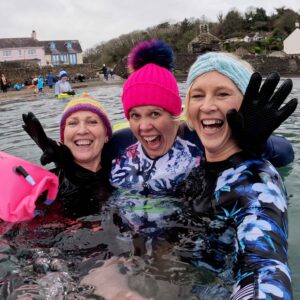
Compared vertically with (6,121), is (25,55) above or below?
above

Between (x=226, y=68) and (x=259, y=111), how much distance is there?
1.37ft

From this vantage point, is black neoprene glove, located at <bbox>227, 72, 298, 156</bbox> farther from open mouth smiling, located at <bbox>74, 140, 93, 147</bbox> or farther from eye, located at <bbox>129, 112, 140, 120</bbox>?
open mouth smiling, located at <bbox>74, 140, 93, 147</bbox>

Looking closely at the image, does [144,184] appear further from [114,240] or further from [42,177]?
[42,177]

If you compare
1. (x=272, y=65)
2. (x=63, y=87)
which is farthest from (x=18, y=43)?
(x=63, y=87)

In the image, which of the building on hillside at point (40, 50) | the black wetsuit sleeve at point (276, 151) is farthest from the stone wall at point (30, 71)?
the black wetsuit sleeve at point (276, 151)

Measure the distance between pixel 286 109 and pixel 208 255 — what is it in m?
1.12

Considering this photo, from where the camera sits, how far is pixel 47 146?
375 cm

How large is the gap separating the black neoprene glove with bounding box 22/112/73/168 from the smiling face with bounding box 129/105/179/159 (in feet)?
2.58

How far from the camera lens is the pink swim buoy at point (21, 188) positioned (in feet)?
11.2

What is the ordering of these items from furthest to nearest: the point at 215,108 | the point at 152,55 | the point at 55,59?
the point at 55,59, the point at 152,55, the point at 215,108

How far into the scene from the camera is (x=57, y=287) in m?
2.44

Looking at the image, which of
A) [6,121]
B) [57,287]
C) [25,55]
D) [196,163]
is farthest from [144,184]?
[25,55]

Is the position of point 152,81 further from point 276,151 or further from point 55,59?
point 55,59

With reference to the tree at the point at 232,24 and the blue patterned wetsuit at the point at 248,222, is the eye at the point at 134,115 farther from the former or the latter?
the tree at the point at 232,24
